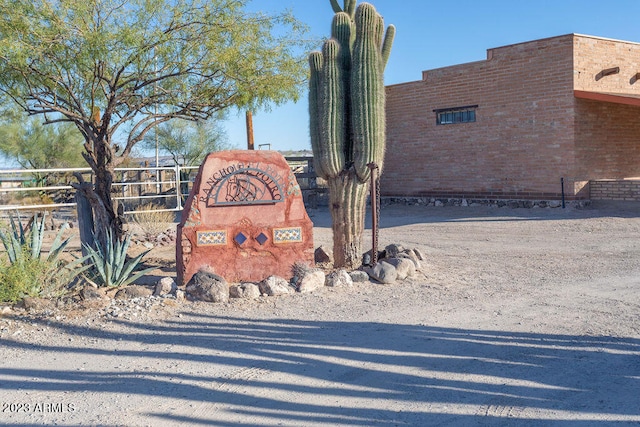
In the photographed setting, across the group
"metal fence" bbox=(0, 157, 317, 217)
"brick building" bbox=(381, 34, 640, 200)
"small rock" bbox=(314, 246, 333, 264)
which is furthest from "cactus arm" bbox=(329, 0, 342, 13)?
"metal fence" bbox=(0, 157, 317, 217)

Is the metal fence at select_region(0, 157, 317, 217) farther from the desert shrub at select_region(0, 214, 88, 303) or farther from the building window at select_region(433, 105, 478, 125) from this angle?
the desert shrub at select_region(0, 214, 88, 303)

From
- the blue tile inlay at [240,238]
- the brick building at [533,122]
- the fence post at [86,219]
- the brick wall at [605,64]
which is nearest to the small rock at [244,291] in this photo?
the blue tile inlay at [240,238]

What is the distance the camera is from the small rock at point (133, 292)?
8.18 m

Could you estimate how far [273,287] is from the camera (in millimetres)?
8602

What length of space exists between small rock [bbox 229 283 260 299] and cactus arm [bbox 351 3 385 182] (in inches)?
106

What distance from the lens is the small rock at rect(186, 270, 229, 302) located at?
8164mm

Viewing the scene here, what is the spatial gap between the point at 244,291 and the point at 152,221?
9.03 m

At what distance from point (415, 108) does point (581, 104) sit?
584 centimetres

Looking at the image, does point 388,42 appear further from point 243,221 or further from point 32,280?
point 32,280

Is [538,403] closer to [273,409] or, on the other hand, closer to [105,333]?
[273,409]

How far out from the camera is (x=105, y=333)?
7102 millimetres

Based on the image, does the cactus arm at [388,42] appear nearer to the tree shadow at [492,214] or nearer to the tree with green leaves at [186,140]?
the tree shadow at [492,214]

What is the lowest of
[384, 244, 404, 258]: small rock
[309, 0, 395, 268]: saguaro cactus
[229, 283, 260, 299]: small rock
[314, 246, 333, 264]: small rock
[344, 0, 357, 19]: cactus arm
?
[229, 283, 260, 299]: small rock

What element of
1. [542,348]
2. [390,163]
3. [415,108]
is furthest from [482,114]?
[542,348]
